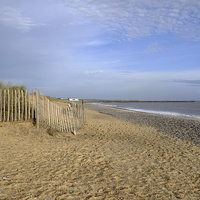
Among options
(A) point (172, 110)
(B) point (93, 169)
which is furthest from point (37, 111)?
(A) point (172, 110)

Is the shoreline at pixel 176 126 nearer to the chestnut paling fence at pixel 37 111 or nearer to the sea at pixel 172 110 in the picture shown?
the chestnut paling fence at pixel 37 111

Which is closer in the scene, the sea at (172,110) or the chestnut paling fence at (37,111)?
the chestnut paling fence at (37,111)

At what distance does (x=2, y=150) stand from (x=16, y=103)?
2.96 meters

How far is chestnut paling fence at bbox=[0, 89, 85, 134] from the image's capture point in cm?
858

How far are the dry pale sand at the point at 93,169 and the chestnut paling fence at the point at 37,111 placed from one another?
83 cm

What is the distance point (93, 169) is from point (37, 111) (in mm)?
4539

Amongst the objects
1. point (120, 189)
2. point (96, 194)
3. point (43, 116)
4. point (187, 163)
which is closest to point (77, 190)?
point (96, 194)

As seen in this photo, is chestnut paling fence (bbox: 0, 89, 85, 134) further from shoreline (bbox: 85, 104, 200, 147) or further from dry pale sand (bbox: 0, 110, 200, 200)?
shoreline (bbox: 85, 104, 200, 147)

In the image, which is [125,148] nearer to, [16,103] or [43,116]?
[43,116]

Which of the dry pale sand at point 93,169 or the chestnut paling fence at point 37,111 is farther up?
the chestnut paling fence at point 37,111

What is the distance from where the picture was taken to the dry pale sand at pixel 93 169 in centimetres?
378

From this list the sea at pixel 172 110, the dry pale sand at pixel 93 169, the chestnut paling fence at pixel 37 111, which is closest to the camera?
the dry pale sand at pixel 93 169

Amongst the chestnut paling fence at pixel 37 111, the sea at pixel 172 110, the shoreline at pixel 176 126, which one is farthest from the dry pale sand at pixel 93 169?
the sea at pixel 172 110

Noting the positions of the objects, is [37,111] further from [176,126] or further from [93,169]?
[176,126]
